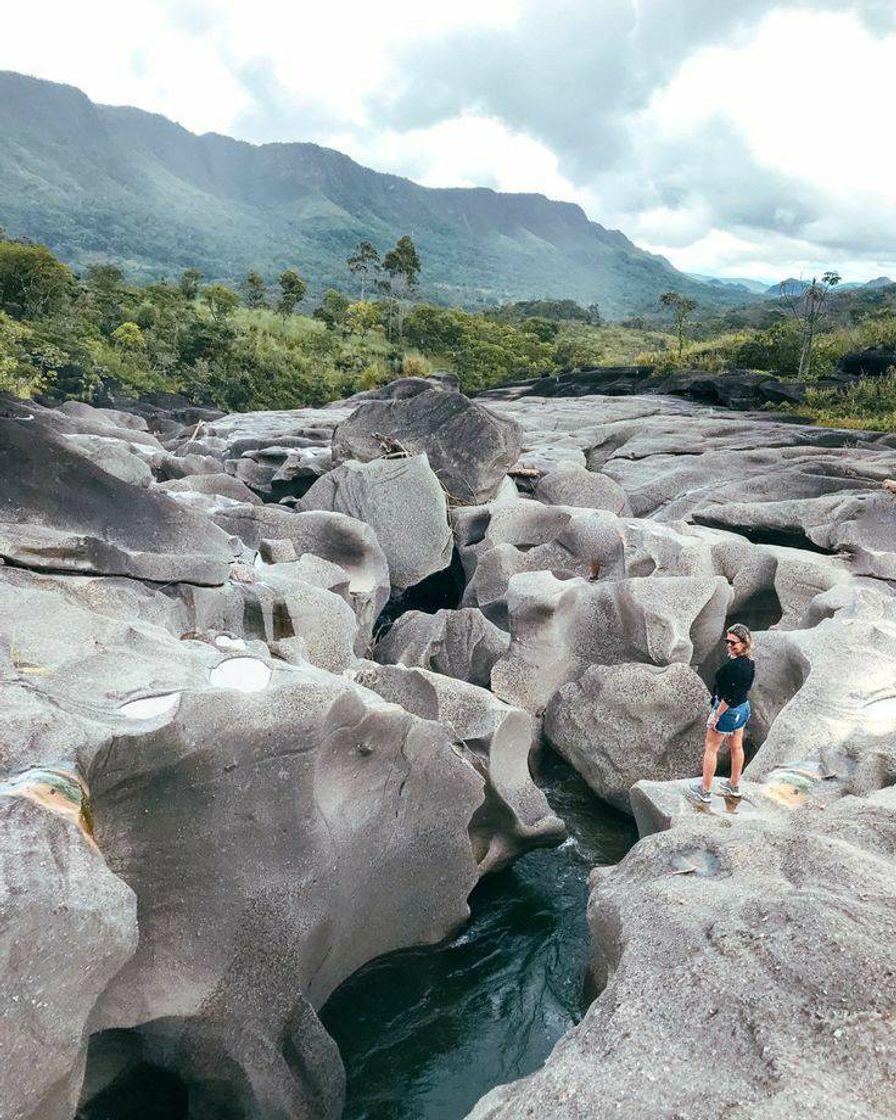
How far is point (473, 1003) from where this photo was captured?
7152 mm

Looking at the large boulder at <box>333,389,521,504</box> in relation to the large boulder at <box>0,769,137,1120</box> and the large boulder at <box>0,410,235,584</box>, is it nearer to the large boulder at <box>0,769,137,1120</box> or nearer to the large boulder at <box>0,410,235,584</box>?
the large boulder at <box>0,410,235,584</box>

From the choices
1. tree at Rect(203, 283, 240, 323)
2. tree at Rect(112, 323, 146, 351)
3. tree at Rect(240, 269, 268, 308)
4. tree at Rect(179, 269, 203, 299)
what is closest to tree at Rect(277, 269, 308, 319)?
tree at Rect(240, 269, 268, 308)

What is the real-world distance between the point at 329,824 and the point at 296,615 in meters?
4.23

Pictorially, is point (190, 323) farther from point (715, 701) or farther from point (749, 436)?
point (715, 701)

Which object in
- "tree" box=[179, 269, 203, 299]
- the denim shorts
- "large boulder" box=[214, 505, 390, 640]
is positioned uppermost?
"tree" box=[179, 269, 203, 299]

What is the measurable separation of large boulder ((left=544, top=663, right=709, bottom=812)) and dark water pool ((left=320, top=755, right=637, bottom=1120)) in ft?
4.21

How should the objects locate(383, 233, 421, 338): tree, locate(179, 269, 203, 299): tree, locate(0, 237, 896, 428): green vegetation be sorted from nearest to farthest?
locate(0, 237, 896, 428): green vegetation
locate(179, 269, 203, 299): tree
locate(383, 233, 421, 338): tree

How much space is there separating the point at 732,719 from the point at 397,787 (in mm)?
2900

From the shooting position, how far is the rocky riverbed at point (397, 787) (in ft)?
12.7

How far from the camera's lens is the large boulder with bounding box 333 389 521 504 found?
712 inches

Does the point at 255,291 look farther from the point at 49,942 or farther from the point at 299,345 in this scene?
the point at 49,942

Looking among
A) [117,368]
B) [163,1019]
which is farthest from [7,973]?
[117,368]

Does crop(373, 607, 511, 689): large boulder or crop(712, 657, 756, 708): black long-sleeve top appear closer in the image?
crop(712, 657, 756, 708): black long-sleeve top

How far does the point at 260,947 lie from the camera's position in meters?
5.70
